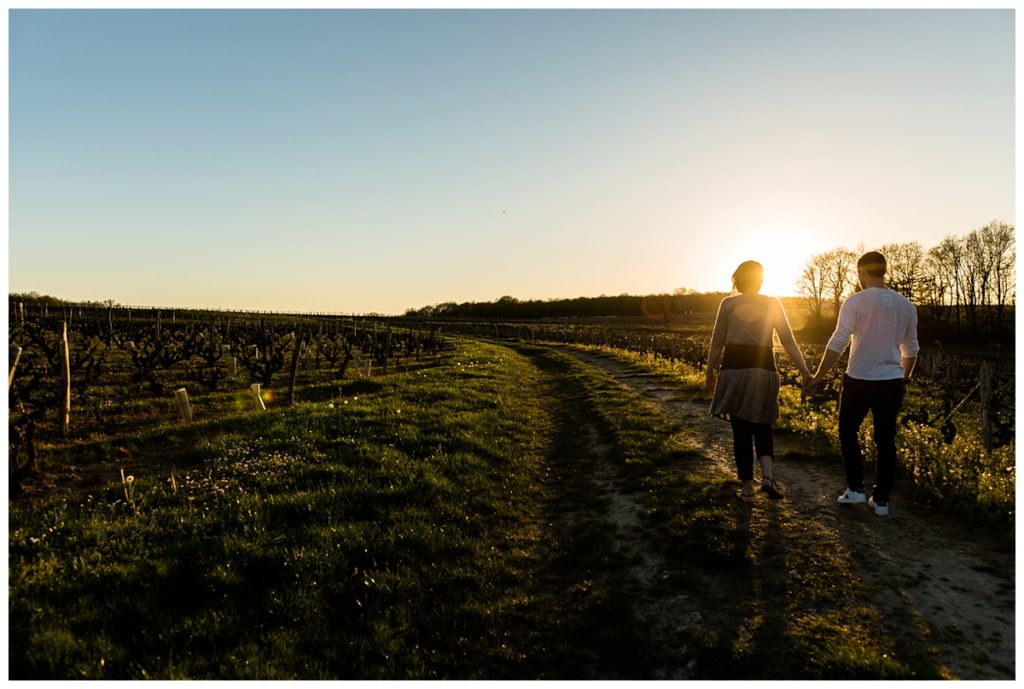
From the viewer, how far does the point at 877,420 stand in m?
6.37

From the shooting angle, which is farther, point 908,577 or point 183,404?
point 183,404

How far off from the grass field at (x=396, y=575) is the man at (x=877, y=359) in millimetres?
1394

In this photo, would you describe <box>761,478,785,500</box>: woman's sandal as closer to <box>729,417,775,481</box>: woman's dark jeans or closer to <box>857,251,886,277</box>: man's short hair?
<box>729,417,775,481</box>: woman's dark jeans

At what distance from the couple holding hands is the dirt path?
0.48 meters

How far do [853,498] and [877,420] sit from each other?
3.53 feet

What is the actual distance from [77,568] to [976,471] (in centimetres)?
1082

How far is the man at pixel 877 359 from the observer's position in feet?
20.5

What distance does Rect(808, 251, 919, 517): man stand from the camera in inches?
246

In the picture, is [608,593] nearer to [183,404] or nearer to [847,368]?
[847,368]

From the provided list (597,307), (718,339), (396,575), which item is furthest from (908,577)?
(597,307)

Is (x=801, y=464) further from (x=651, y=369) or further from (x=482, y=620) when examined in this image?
(x=651, y=369)

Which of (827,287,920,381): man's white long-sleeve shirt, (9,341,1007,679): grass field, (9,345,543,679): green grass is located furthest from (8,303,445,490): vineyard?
(827,287,920,381): man's white long-sleeve shirt

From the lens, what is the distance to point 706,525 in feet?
20.3

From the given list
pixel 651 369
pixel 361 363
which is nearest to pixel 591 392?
pixel 651 369
